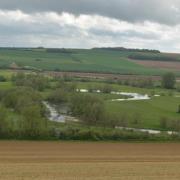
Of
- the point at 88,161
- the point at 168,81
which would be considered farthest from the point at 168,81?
the point at 88,161

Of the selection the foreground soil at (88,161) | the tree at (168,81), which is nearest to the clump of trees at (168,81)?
the tree at (168,81)

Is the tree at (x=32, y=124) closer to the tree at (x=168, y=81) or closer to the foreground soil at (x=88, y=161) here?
the foreground soil at (x=88, y=161)

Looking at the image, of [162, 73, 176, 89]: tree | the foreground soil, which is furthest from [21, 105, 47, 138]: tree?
[162, 73, 176, 89]: tree

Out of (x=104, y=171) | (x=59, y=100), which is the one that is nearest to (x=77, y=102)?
(x=59, y=100)

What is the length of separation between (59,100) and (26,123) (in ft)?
149

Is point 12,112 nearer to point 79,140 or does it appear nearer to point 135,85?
point 79,140

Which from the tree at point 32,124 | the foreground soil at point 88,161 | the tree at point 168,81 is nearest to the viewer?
the foreground soil at point 88,161

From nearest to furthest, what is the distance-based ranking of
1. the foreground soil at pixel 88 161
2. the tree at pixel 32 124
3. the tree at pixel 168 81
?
1. the foreground soil at pixel 88 161
2. the tree at pixel 32 124
3. the tree at pixel 168 81

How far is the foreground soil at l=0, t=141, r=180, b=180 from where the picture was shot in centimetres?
2536

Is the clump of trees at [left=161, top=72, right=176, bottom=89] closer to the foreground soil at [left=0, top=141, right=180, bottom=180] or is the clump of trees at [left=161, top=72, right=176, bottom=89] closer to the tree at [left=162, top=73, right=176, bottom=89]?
the tree at [left=162, top=73, right=176, bottom=89]

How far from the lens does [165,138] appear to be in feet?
176

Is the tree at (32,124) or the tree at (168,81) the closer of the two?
the tree at (32,124)

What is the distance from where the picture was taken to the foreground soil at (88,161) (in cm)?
2536

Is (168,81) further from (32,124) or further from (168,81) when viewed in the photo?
(32,124)
